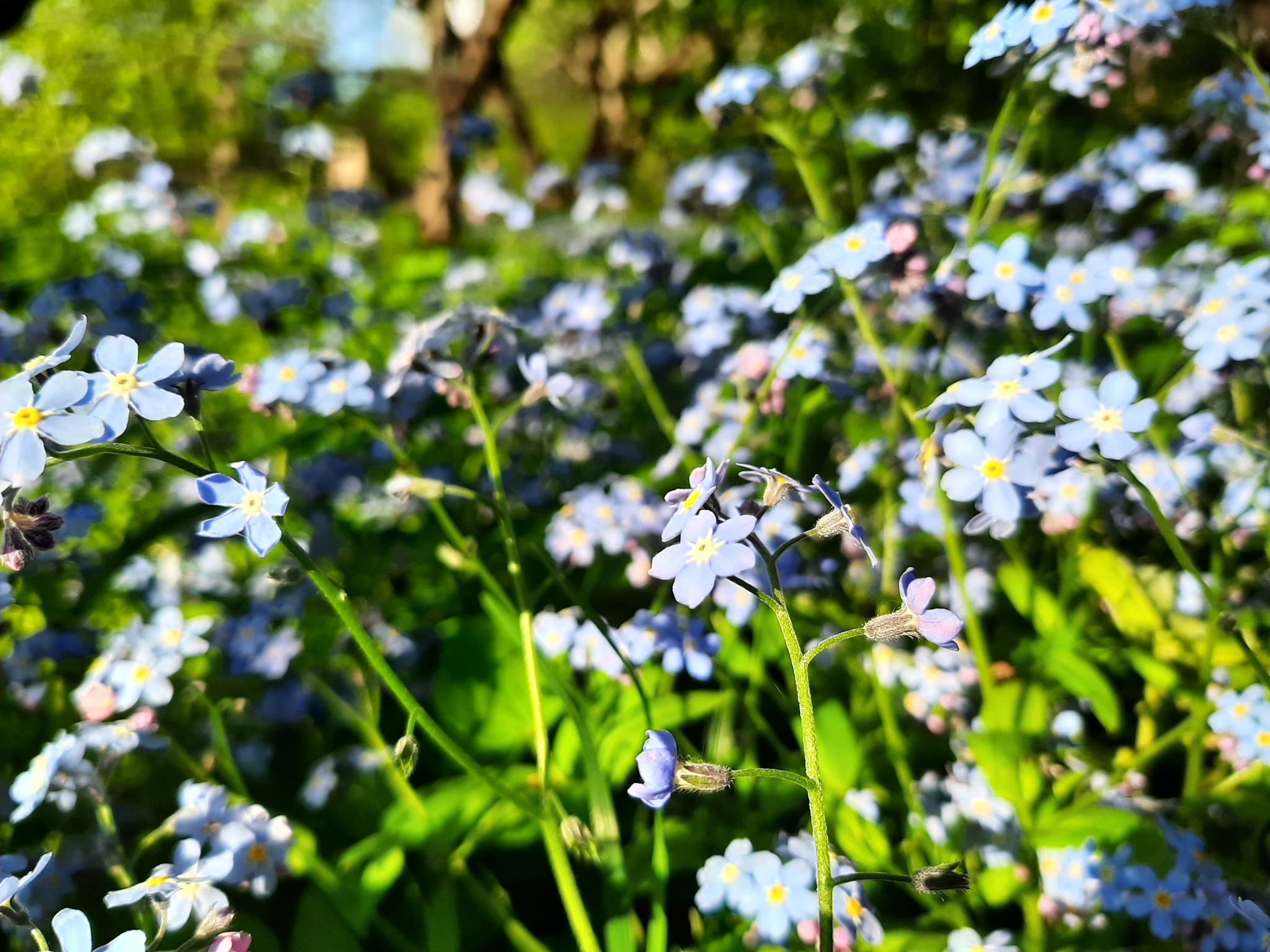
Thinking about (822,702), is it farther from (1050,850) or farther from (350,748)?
(350,748)

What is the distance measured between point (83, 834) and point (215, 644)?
473mm

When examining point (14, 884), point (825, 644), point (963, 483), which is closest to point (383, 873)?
point (14, 884)

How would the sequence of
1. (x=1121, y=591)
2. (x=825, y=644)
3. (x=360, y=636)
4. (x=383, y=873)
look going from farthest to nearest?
(x=1121, y=591) < (x=383, y=873) < (x=360, y=636) < (x=825, y=644)

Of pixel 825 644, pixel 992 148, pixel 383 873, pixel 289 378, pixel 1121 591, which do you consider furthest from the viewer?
pixel 1121 591

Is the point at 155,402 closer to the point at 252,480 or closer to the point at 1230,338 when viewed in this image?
the point at 252,480

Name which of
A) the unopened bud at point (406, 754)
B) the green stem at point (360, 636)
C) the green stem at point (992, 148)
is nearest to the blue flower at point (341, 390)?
the green stem at point (360, 636)

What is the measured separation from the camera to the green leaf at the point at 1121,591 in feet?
6.65

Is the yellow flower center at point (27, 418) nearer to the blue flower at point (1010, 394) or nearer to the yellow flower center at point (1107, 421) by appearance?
the blue flower at point (1010, 394)

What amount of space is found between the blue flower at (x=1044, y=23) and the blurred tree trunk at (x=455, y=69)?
16.3ft

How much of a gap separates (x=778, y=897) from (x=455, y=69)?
20.5ft

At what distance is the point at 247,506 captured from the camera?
1142mm

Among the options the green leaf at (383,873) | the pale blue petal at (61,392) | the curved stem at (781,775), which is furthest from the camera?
the green leaf at (383,873)

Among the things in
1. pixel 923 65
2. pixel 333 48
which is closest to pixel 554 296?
pixel 923 65

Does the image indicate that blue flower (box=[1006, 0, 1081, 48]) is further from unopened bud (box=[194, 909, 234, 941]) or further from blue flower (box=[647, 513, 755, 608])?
unopened bud (box=[194, 909, 234, 941])
